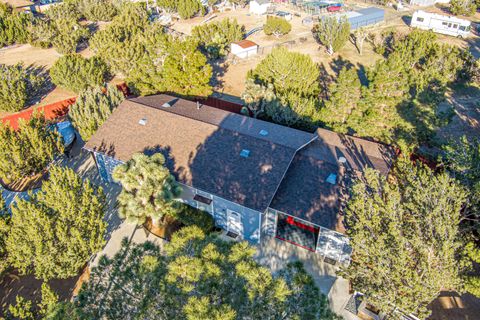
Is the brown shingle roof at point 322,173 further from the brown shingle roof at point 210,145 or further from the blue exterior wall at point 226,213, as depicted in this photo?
the blue exterior wall at point 226,213

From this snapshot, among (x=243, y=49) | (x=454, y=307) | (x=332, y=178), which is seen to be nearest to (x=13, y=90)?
(x=243, y=49)

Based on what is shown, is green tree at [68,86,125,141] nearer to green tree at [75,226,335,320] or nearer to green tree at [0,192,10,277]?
green tree at [0,192,10,277]

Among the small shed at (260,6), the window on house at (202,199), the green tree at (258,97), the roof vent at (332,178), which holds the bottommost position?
the small shed at (260,6)

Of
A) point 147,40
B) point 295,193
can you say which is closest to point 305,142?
point 295,193

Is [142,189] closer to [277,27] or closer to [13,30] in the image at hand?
[277,27]

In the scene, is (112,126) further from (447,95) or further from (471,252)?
(447,95)

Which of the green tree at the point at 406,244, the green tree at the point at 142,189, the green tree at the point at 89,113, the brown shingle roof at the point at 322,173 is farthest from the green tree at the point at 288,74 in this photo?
the green tree at the point at 406,244

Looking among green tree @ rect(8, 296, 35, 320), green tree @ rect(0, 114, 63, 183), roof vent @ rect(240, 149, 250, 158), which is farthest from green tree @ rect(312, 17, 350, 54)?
green tree @ rect(8, 296, 35, 320)
